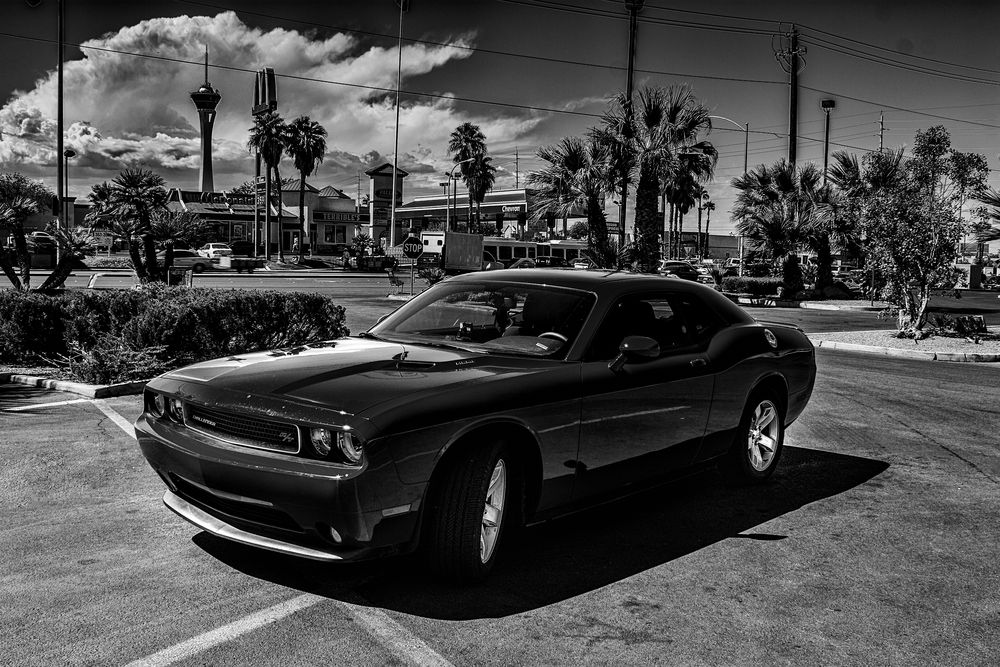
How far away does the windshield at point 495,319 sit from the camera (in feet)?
16.3

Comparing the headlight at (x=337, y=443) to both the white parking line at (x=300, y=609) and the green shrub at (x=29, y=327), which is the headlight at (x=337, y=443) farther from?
the green shrub at (x=29, y=327)

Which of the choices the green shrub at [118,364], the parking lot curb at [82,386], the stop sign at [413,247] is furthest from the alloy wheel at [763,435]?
the stop sign at [413,247]

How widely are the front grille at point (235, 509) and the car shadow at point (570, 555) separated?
17.1 inches

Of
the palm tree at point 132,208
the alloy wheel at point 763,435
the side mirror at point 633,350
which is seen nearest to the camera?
the side mirror at point 633,350

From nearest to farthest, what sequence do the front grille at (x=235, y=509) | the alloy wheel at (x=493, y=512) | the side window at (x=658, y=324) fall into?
the front grille at (x=235, y=509) < the alloy wheel at (x=493, y=512) < the side window at (x=658, y=324)

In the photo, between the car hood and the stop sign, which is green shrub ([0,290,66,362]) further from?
the stop sign

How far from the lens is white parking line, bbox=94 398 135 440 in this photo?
7.77 meters

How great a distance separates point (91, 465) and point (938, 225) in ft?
55.8

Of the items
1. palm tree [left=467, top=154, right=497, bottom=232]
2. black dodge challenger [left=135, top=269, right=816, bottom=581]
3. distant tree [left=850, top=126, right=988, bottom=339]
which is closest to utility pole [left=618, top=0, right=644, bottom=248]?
distant tree [left=850, top=126, right=988, bottom=339]

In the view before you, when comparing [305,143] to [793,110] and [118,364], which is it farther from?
[118,364]

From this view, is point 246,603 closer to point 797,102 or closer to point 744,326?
point 744,326

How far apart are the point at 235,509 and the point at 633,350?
7.40 feet

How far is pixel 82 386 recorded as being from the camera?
963 cm

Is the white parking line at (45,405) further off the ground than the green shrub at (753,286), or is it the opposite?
the green shrub at (753,286)
